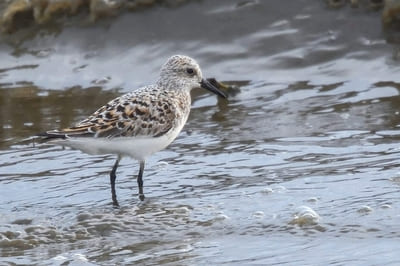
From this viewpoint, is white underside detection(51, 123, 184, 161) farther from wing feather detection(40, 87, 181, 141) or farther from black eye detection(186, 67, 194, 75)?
black eye detection(186, 67, 194, 75)

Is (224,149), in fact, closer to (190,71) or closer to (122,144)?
(190,71)

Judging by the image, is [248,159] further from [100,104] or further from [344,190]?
[100,104]

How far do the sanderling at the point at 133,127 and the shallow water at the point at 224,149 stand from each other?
0.36m

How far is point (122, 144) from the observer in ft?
24.0

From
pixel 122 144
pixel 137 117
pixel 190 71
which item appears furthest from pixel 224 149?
pixel 122 144

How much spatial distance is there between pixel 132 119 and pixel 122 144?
8.1 inches

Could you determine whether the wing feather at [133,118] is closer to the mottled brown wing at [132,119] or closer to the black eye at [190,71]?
the mottled brown wing at [132,119]

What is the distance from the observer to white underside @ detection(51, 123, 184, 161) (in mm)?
7098

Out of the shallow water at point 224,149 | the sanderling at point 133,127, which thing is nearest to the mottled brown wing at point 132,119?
the sanderling at point 133,127

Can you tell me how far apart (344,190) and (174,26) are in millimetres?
4568

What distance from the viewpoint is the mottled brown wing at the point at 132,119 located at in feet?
23.6

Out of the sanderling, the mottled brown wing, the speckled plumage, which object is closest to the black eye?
the sanderling

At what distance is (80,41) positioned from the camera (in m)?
11.4

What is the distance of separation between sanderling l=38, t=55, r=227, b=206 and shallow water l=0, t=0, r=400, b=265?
0.36 m
